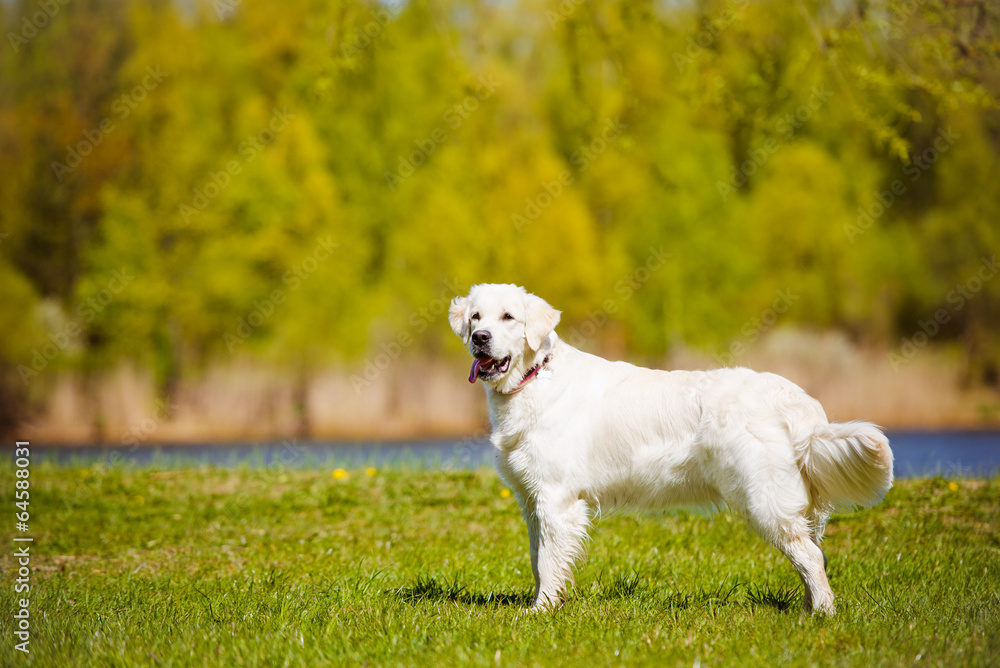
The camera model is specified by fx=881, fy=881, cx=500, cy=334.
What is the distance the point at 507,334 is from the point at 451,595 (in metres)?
Answer: 1.48

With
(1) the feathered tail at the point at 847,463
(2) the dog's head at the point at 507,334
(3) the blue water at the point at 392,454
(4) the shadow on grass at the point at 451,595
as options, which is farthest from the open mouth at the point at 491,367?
(3) the blue water at the point at 392,454

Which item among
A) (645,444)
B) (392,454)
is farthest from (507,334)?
(392,454)

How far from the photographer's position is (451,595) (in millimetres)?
4879

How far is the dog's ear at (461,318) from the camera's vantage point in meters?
4.99

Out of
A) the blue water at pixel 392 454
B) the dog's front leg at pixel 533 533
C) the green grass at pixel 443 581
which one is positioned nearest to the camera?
the green grass at pixel 443 581

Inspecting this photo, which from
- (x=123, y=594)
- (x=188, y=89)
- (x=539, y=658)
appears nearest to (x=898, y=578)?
(x=539, y=658)

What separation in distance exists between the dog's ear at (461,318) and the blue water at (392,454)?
405 centimetres

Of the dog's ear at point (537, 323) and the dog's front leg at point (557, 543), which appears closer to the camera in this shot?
the dog's front leg at point (557, 543)

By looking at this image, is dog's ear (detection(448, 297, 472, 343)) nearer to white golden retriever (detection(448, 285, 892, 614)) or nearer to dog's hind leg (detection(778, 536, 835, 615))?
white golden retriever (detection(448, 285, 892, 614))

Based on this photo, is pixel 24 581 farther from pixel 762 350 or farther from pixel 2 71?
pixel 2 71

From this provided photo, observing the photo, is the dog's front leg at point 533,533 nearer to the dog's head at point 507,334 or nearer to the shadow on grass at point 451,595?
the shadow on grass at point 451,595

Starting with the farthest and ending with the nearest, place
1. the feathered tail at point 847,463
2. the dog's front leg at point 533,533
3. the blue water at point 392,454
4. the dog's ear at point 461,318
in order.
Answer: the blue water at point 392,454, the dog's ear at point 461,318, the dog's front leg at point 533,533, the feathered tail at point 847,463

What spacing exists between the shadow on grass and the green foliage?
14.0 metres

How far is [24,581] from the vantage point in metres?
5.40
